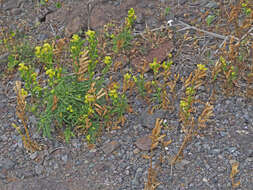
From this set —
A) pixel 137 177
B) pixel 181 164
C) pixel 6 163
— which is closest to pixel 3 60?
pixel 6 163

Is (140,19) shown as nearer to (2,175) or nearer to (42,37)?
(42,37)

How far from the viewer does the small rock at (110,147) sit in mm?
3215

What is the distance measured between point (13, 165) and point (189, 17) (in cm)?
249

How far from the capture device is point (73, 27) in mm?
4414

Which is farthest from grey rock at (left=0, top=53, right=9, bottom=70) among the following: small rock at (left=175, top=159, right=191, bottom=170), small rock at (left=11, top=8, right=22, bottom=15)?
small rock at (left=175, top=159, right=191, bottom=170)

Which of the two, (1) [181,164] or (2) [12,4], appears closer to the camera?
(1) [181,164]

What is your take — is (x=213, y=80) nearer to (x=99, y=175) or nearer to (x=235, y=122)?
(x=235, y=122)

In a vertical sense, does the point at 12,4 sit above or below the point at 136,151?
above

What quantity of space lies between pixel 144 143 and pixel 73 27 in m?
1.85

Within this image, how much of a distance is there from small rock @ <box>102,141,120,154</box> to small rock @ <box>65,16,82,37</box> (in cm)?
166

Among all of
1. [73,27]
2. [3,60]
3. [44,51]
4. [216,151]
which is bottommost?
[216,151]

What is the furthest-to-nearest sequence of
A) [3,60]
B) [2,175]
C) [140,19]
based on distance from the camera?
[140,19], [3,60], [2,175]

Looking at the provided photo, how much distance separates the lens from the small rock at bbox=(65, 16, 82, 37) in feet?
14.4

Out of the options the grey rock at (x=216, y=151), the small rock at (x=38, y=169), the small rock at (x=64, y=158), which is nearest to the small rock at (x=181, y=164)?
the grey rock at (x=216, y=151)
